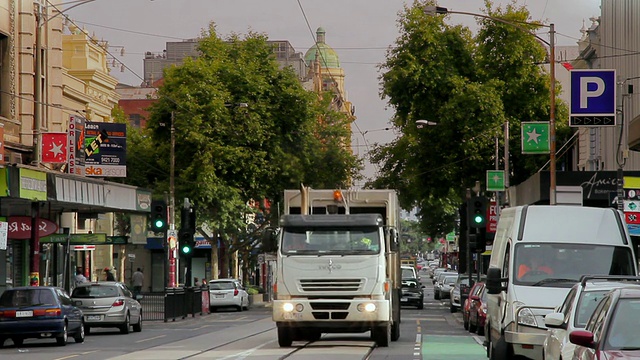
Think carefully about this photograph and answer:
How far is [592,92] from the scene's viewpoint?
3011 centimetres

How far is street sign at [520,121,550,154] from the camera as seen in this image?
37.2m

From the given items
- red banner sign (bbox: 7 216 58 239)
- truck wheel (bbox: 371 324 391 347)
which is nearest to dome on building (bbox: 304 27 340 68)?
red banner sign (bbox: 7 216 58 239)

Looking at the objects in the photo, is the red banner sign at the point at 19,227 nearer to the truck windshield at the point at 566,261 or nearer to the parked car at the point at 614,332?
the truck windshield at the point at 566,261

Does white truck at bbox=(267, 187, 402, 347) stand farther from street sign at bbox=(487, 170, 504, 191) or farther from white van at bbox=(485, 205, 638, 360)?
street sign at bbox=(487, 170, 504, 191)

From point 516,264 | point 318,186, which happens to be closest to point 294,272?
point 516,264

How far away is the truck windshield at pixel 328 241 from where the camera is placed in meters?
24.0

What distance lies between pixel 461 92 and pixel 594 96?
84.0ft

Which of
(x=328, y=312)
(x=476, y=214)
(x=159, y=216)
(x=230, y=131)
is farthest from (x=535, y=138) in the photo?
(x=230, y=131)

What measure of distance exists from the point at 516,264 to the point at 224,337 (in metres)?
14.3

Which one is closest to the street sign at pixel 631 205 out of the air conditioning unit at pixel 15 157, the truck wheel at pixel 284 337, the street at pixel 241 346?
the street at pixel 241 346

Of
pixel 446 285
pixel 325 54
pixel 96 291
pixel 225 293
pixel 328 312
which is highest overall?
pixel 325 54

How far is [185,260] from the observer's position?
148 feet

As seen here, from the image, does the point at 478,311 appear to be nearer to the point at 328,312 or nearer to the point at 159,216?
the point at 328,312

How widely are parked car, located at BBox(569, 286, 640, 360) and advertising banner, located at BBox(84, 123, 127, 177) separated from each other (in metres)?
35.2
